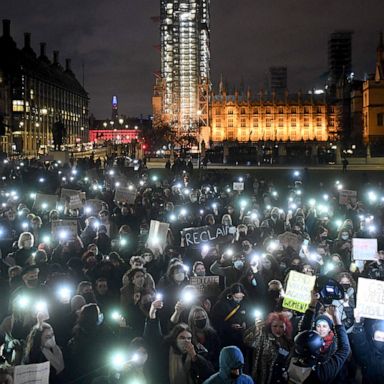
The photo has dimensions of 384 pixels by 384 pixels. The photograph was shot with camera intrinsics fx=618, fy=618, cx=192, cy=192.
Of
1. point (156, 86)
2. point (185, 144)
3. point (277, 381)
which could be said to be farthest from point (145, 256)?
point (156, 86)

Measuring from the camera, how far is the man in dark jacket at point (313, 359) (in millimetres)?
3887

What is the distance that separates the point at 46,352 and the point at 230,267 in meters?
3.37

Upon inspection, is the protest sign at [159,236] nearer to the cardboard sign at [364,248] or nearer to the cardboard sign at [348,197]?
the cardboard sign at [364,248]

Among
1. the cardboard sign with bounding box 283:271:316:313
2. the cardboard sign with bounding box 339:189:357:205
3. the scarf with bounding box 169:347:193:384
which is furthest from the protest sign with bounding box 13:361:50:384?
the cardboard sign with bounding box 339:189:357:205

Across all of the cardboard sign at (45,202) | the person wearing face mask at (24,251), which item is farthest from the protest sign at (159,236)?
the cardboard sign at (45,202)

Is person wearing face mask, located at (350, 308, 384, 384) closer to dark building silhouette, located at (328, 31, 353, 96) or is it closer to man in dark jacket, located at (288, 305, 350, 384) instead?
man in dark jacket, located at (288, 305, 350, 384)

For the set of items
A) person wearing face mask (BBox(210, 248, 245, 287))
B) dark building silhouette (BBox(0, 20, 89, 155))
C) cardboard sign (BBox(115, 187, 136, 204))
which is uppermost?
dark building silhouette (BBox(0, 20, 89, 155))

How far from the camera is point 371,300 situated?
5.80 meters

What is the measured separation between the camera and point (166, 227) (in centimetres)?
978

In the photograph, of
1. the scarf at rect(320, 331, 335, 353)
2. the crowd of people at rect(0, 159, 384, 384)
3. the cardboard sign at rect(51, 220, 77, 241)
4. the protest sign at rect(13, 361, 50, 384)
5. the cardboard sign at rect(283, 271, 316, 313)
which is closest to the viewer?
the protest sign at rect(13, 361, 50, 384)

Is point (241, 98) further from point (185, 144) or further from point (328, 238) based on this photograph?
point (328, 238)

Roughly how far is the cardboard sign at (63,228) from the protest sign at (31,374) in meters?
5.78

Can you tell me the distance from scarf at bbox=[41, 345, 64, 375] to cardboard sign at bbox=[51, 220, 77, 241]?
16.8 feet

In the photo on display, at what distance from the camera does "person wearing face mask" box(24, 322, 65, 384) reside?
192 inches
